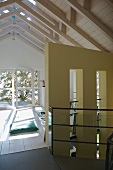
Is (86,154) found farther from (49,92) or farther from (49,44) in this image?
(49,44)

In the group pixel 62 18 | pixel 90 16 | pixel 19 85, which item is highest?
pixel 62 18

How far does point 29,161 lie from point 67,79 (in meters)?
1.94

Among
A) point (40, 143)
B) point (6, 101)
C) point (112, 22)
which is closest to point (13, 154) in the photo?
point (40, 143)

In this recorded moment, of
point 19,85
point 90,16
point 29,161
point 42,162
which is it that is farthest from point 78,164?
point 19,85

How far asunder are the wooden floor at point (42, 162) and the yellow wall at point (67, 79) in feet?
2.10

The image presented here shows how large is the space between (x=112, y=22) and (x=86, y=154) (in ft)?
11.1

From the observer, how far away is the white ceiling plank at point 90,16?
3.98 meters

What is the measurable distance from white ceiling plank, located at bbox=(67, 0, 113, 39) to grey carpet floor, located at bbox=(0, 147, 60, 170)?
3.06m

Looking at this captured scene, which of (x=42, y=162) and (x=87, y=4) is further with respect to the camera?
(x=87, y=4)

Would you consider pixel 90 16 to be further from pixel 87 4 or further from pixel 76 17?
pixel 76 17

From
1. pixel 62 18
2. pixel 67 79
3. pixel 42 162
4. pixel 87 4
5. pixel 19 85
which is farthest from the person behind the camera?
pixel 19 85

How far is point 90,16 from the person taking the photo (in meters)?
4.12

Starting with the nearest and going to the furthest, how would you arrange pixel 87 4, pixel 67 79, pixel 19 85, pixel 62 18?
pixel 87 4
pixel 67 79
pixel 62 18
pixel 19 85

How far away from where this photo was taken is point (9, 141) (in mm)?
4320
